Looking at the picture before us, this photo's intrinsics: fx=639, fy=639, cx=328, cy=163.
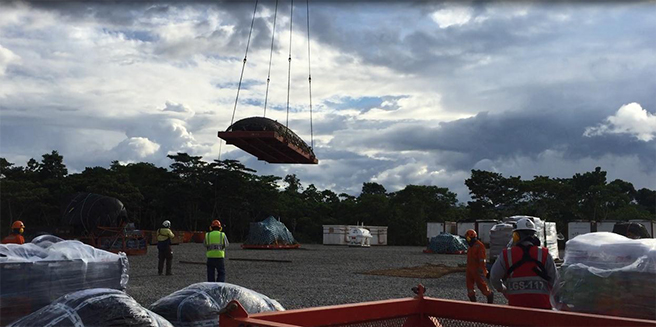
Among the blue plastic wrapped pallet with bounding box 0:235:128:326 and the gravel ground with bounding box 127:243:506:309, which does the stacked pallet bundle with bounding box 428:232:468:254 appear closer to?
the gravel ground with bounding box 127:243:506:309

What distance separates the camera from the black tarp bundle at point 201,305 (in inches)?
240

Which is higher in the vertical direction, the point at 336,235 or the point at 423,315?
the point at 336,235

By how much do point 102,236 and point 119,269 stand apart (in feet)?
66.3

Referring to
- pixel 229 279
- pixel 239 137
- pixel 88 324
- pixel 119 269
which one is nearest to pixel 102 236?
pixel 229 279

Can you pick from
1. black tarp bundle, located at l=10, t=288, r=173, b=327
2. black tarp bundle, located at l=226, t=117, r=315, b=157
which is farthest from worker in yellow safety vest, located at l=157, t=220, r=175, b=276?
black tarp bundle, located at l=10, t=288, r=173, b=327

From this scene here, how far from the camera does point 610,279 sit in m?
5.32

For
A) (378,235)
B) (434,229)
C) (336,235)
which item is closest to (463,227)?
(434,229)

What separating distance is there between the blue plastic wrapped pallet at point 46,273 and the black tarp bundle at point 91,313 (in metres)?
2.13

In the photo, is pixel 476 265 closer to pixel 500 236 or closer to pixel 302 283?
pixel 302 283

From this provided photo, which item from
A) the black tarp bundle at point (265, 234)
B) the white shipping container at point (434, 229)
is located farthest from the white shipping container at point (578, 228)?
the black tarp bundle at point (265, 234)

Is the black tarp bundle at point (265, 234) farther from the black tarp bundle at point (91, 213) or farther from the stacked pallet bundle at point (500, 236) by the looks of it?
the stacked pallet bundle at point (500, 236)

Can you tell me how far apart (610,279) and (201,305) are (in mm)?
3686

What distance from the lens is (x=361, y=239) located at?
4812 cm

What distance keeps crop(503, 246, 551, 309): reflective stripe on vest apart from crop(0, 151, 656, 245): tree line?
46.3m
